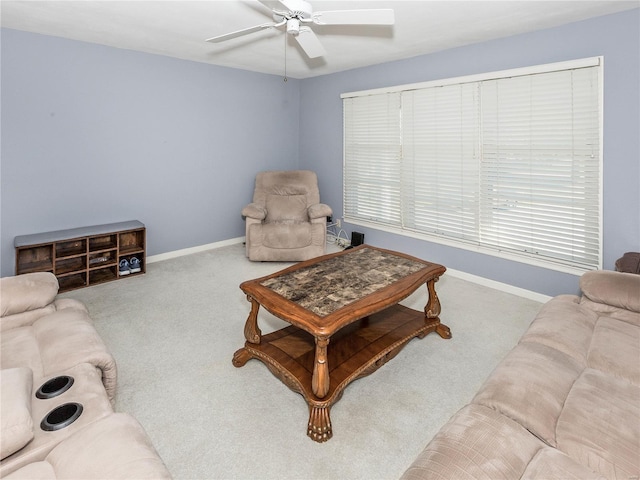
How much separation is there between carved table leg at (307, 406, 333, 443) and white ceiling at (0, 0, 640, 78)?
259cm

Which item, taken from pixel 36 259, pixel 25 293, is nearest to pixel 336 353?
pixel 25 293

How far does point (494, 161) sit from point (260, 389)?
2.96 metres

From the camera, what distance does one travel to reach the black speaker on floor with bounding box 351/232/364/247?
4.80 metres

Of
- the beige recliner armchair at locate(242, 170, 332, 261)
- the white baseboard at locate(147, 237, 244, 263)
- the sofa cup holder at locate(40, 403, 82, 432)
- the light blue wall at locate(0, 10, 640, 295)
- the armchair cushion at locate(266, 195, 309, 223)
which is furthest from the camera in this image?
the armchair cushion at locate(266, 195, 309, 223)

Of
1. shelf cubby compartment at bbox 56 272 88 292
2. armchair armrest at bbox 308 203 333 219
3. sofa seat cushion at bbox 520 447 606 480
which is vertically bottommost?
sofa seat cushion at bbox 520 447 606 480

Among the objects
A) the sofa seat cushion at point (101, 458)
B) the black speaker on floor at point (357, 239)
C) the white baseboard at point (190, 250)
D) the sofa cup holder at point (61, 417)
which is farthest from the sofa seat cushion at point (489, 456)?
the white baseboard at point (190, 250)

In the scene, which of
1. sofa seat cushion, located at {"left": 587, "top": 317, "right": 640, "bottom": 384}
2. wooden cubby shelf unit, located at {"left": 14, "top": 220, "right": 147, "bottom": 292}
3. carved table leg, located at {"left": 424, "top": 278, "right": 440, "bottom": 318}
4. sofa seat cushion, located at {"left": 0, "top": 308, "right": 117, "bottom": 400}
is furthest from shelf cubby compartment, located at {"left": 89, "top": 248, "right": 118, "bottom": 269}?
sofa seat cushion, located at {"left": 587, "top": 317, "right": 640, "bottom": 384}

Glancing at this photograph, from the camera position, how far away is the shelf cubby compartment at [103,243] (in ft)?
12.5

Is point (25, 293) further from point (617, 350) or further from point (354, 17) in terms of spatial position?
point (617, 350)

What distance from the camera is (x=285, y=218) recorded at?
15.4 feet

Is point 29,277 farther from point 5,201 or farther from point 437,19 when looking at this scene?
point 437,19

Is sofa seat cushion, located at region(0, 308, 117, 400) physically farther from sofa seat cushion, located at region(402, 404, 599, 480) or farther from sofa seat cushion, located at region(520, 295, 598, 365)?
sofa seat cushion, located at region(520, 295, 598, 365)

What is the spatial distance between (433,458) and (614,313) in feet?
5.11

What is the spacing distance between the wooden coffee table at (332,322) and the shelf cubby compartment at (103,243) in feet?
7.58
